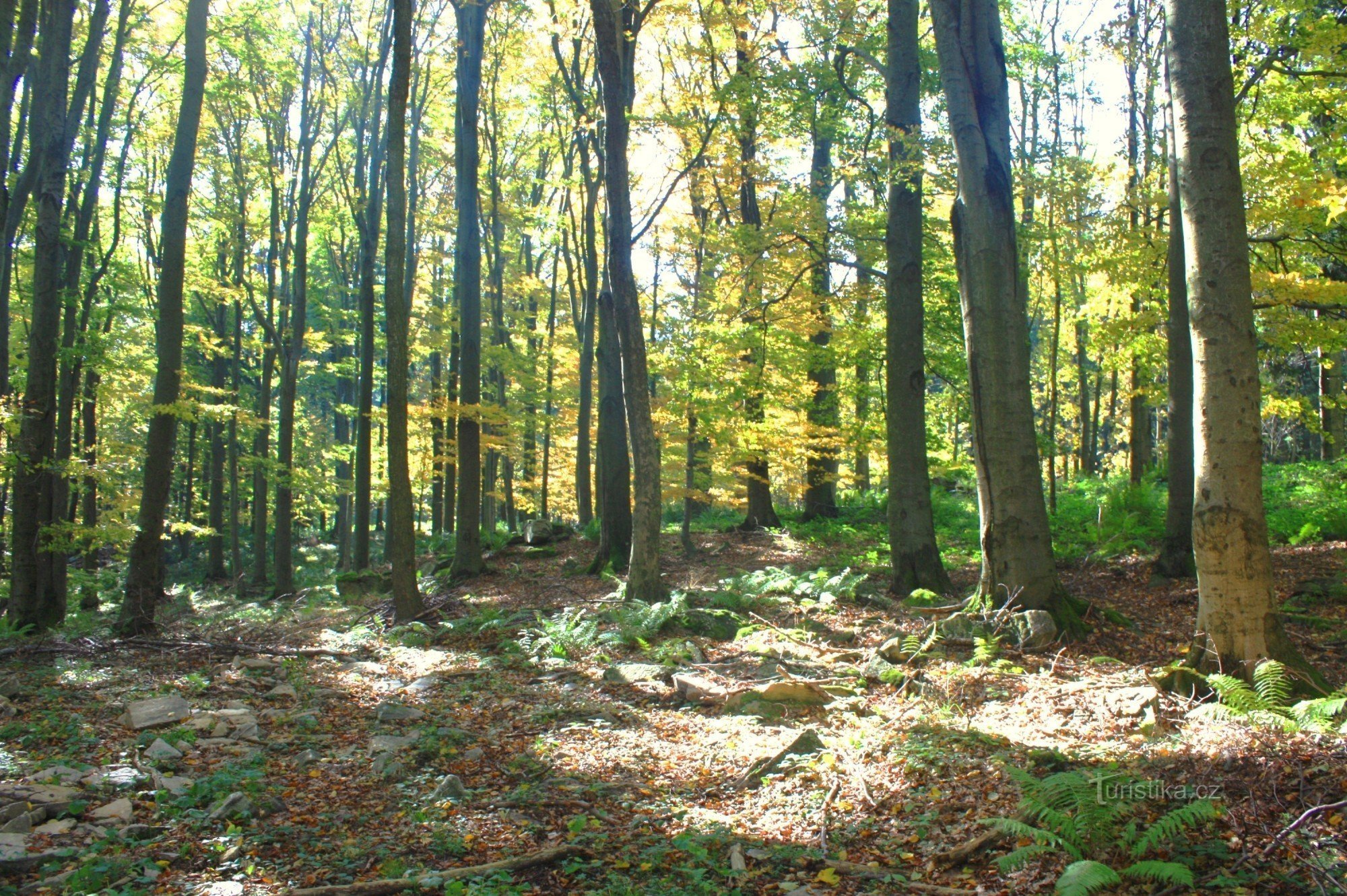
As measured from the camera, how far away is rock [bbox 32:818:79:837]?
12.0 ft

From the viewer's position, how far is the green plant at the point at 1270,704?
3902mm

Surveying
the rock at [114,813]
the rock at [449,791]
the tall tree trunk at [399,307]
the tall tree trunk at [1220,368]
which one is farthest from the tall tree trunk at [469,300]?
the tall tree trunk at [1220,368]

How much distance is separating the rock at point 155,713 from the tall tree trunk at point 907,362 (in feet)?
25.1

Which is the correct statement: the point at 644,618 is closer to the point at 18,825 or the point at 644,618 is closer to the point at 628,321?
the point at 628,321

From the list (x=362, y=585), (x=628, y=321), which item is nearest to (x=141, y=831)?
(x=628, y=321)

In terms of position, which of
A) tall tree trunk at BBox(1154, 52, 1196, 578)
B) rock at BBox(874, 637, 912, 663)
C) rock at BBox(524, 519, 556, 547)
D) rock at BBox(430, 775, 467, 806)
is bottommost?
rock at BBox(430, 775, 467, 806)

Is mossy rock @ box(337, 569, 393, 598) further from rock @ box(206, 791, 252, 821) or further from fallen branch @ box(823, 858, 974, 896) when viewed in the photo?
fallen branch @ box(823, 858, 974, 896)

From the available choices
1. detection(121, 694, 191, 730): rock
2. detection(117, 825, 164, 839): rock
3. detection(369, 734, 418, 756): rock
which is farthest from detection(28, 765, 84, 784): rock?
detection(369, 734, 418, 756): rock

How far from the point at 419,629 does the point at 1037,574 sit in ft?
24.2

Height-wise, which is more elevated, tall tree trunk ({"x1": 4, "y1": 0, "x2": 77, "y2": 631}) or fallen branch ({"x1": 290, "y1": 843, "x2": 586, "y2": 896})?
tall tree trunk ({"x1": 4, "y1": 0, "x2": 77, "y2": 631})

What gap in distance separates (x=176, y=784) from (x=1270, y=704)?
6168mm

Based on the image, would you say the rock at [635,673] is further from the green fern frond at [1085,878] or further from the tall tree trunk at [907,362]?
the green fern frond at [1085,878]

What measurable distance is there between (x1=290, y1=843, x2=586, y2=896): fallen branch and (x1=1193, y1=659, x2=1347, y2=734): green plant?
361 centimetres

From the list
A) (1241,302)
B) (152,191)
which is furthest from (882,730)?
(152,191)
